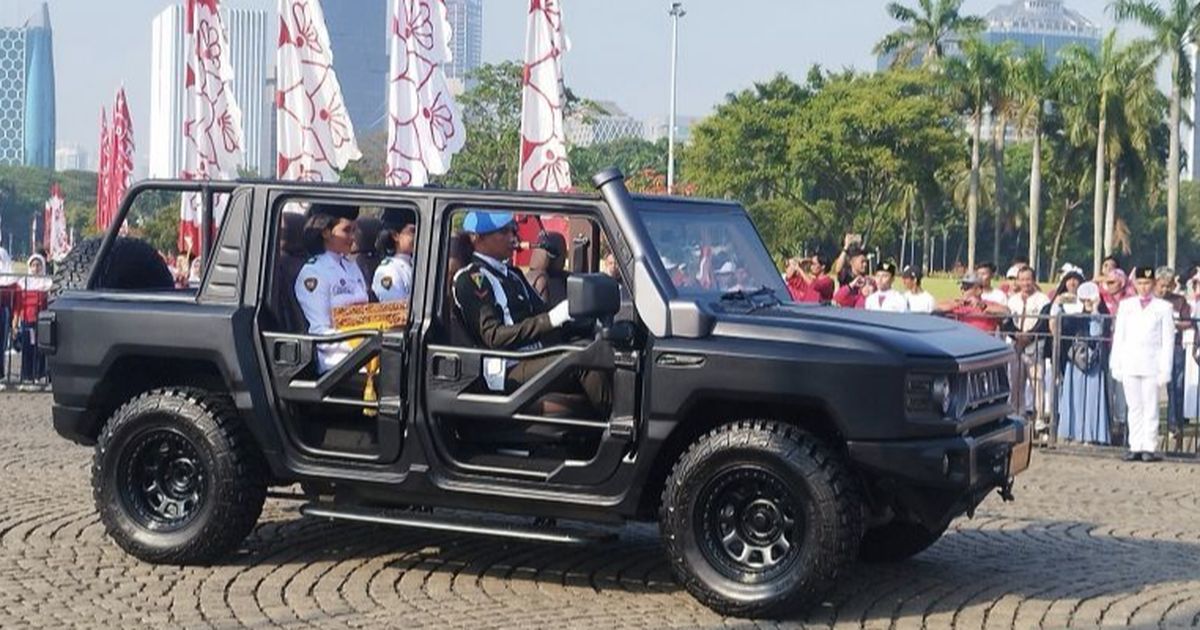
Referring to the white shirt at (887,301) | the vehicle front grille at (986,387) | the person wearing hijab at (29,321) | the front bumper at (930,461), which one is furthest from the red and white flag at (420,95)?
the front bumper at (930,461)

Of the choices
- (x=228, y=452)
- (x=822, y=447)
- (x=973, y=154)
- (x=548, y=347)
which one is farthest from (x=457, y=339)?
(x=973, y=154)

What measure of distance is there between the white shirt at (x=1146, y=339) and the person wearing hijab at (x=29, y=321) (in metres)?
12.3

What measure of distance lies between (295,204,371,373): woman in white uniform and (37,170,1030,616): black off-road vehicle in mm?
117

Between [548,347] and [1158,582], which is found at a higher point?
[548,347]

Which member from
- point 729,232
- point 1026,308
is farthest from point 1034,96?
point 729,232

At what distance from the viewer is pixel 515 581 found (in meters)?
8.83

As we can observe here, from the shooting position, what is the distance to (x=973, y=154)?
258 ft

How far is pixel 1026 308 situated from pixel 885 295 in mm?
1375

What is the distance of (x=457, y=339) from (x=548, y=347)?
1.60 ft

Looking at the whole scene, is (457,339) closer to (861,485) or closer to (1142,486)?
(861,485)

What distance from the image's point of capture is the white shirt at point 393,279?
29.0 feet

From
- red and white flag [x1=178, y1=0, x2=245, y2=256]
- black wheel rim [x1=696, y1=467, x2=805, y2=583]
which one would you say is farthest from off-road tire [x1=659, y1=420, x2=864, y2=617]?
red and white flag [x1=178, y1=0, x2=245, y2=256]

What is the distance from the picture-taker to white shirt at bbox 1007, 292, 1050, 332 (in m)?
16.5

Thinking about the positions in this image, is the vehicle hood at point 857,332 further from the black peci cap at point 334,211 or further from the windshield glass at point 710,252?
the black peci cap at point 334,211
